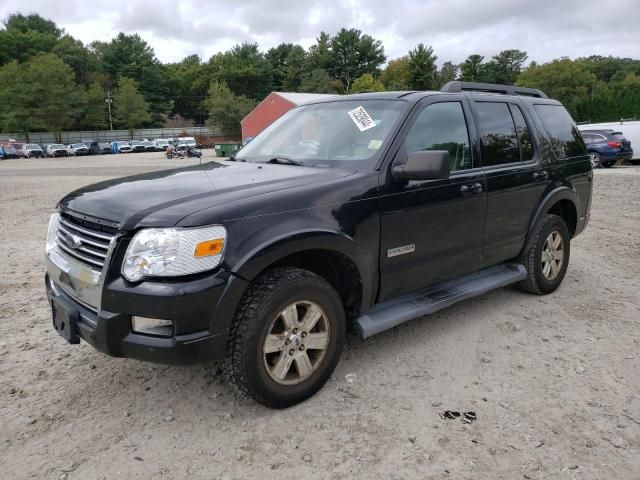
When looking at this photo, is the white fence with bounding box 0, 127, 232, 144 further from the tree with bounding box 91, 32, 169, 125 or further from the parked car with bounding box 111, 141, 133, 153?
the parked car with bounding box 111, 141, 133, 153

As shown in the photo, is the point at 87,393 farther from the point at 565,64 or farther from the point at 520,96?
the point at 565,64

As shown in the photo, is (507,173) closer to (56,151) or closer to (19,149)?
(56,151)

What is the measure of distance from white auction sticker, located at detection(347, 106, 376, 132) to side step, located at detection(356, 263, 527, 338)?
127cm

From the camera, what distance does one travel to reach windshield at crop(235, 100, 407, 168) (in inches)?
137

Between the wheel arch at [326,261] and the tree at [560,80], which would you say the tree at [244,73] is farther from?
the wheel arch at [326,261]

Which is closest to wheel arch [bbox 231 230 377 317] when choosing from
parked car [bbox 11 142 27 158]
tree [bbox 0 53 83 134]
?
parked car [bbox 11 142 27 158]

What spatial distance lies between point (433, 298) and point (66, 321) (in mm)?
2468

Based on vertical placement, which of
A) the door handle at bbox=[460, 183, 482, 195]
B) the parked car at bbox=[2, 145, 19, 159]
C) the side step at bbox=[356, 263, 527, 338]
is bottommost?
the parked car at bbox=[2, 145, 19, 159]

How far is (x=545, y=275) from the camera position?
4.89 meters

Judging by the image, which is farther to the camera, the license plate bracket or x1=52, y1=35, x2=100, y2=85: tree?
x1=52, y1=35, x2=100, y2=85: tree

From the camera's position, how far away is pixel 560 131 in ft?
16.5

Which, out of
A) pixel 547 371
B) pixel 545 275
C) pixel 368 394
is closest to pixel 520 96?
pixel 545 275

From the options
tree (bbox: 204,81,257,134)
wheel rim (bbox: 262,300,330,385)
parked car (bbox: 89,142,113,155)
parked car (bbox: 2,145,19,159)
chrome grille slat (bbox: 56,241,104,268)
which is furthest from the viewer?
tree (bbox: 204,81,257,134)

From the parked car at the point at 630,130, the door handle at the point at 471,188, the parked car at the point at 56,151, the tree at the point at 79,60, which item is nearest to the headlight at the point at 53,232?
the door handle at the point at 471,188
